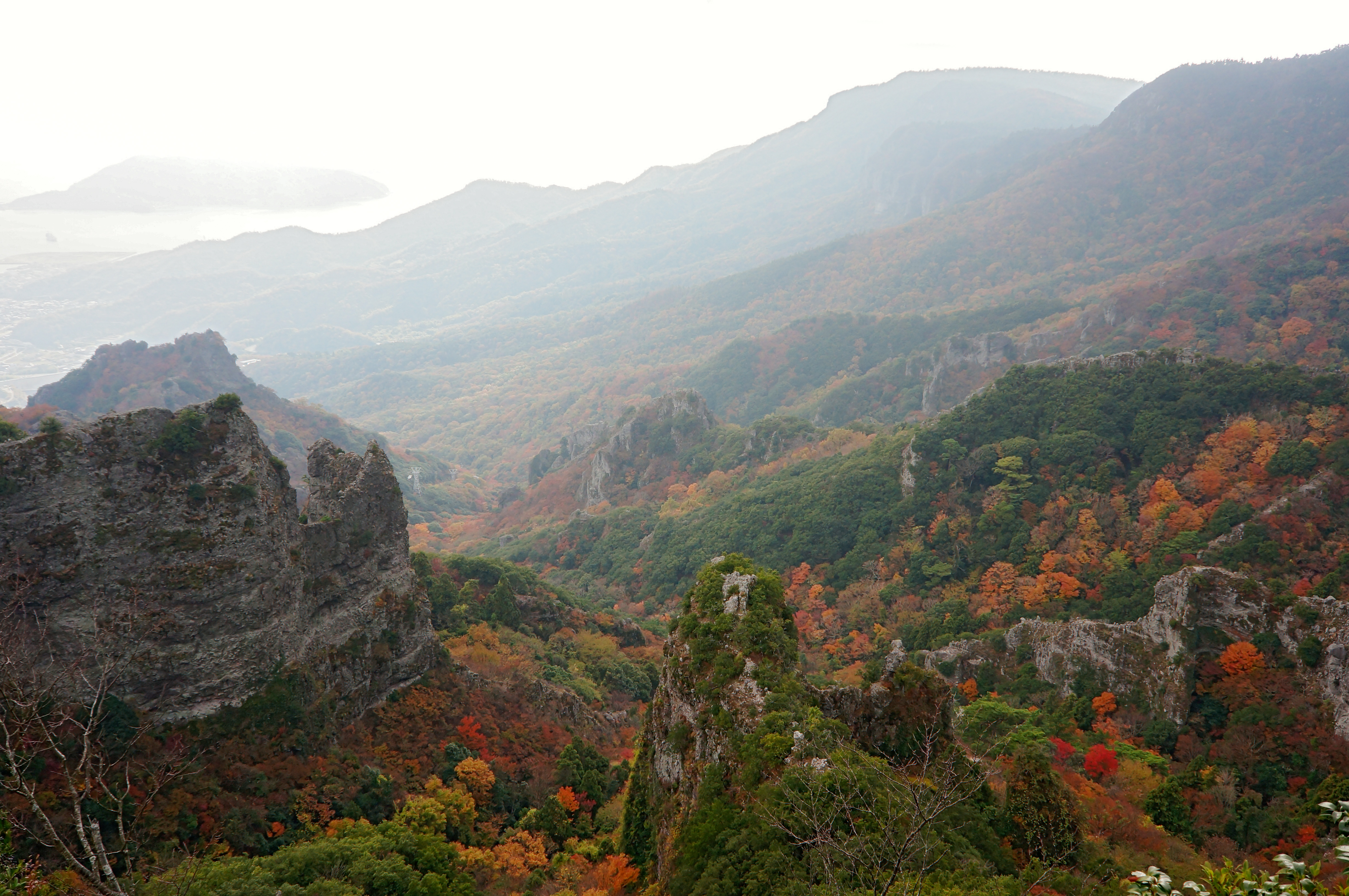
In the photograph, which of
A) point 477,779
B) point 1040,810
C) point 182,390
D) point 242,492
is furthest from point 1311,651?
point 182,390

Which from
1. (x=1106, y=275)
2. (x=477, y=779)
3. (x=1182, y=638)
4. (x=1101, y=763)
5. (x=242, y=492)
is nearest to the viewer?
(x=242, y=492)

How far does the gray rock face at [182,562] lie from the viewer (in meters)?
20.5

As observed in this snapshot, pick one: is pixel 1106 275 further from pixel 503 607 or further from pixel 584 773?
pixel 584 773

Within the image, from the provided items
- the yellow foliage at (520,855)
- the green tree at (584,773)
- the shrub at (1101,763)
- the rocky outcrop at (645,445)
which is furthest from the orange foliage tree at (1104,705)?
the rocky outcrop at (645,445)

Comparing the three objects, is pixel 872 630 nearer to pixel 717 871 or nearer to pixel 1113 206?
pixel 717 871

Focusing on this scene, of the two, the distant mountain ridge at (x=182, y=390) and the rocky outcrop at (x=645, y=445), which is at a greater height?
the distant mountain ridge at (x=182, y=390)

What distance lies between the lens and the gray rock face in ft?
67.4

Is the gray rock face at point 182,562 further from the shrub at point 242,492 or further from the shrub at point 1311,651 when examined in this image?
the shrub at point 1311,651

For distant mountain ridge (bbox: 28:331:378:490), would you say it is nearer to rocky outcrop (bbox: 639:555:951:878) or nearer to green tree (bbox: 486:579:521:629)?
green tree (bbox: 486:579:521:629)

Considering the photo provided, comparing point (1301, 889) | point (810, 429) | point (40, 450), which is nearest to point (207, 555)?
point (40, 450)

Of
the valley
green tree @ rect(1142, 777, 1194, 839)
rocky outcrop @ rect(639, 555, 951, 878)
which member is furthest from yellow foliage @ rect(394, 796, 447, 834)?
green tree @ rect(1142, 777, 1194, 839)

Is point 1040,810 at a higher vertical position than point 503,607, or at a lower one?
higher

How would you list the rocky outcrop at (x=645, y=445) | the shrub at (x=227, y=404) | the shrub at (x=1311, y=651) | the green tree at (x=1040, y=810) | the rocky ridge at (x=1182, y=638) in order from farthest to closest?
the rocky outcrop at (x=645, y=445), the shrub at (x=227, y=404), the shrub at (x=1311, y=651), the rocky ridge at (x=1182, y=638), the green tree at (x=1040, y=810)

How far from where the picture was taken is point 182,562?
2250 centimetres
